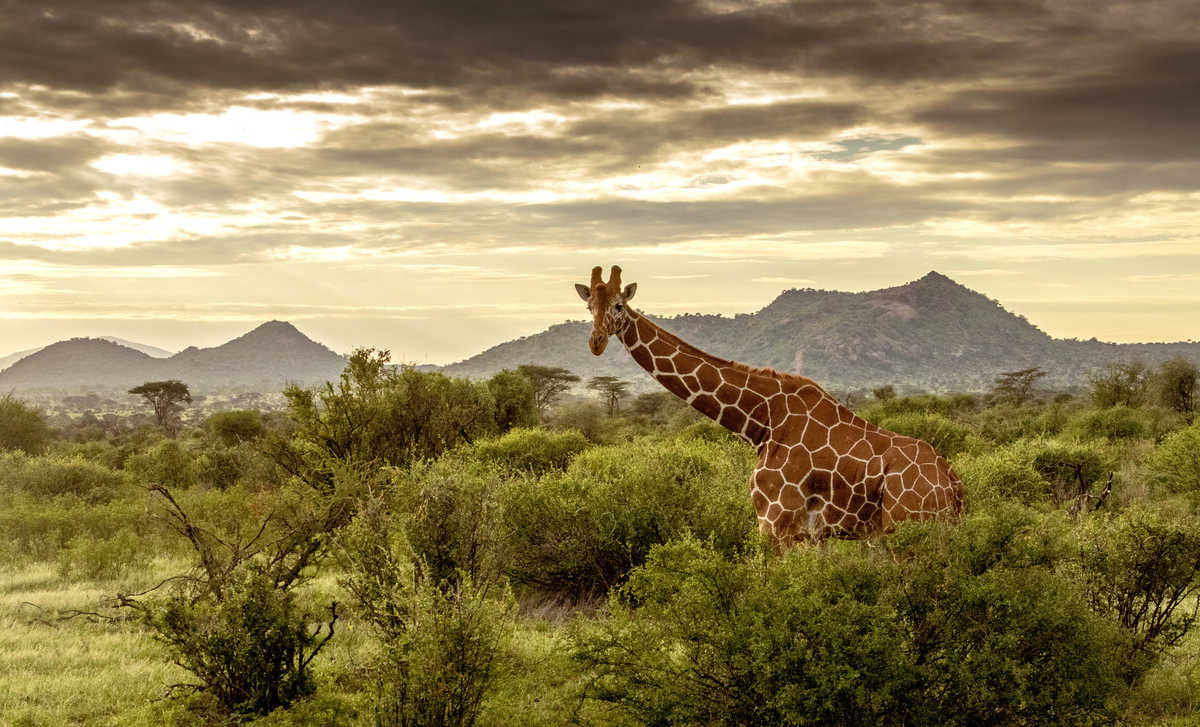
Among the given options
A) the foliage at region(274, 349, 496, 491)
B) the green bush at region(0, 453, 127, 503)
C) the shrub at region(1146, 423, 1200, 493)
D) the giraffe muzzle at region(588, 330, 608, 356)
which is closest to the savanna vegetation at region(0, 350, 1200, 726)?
the giraffe muzzle at region(588, 330, 608, 356)

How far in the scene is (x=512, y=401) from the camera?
3184 cm

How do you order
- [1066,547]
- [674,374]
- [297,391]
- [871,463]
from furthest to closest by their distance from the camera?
1. [297,391]
2. [674,374]
3. [871,463]
4. [1066,547]

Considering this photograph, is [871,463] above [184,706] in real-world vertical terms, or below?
above

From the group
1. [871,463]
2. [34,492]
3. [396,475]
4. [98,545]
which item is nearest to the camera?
[871,463]

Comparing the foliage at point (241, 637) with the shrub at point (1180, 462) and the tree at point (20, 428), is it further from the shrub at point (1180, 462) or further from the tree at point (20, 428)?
the tree at point (20, 428)

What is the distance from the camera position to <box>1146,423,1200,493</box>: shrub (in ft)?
67.4

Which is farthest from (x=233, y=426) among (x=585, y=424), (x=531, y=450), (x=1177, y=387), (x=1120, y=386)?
(x=1177, y=387)

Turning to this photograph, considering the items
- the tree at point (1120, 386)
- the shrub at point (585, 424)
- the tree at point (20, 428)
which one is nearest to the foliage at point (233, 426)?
the tree at point (20, 428)

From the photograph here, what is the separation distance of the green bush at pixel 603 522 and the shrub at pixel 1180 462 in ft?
42.8

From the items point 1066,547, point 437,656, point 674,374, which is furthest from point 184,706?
point 1066,547

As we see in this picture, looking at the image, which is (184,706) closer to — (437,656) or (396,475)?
(437,656)

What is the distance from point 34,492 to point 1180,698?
27055 millimetres

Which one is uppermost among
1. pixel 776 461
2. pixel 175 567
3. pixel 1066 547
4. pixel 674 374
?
pixel 674 374

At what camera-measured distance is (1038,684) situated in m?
6.87
